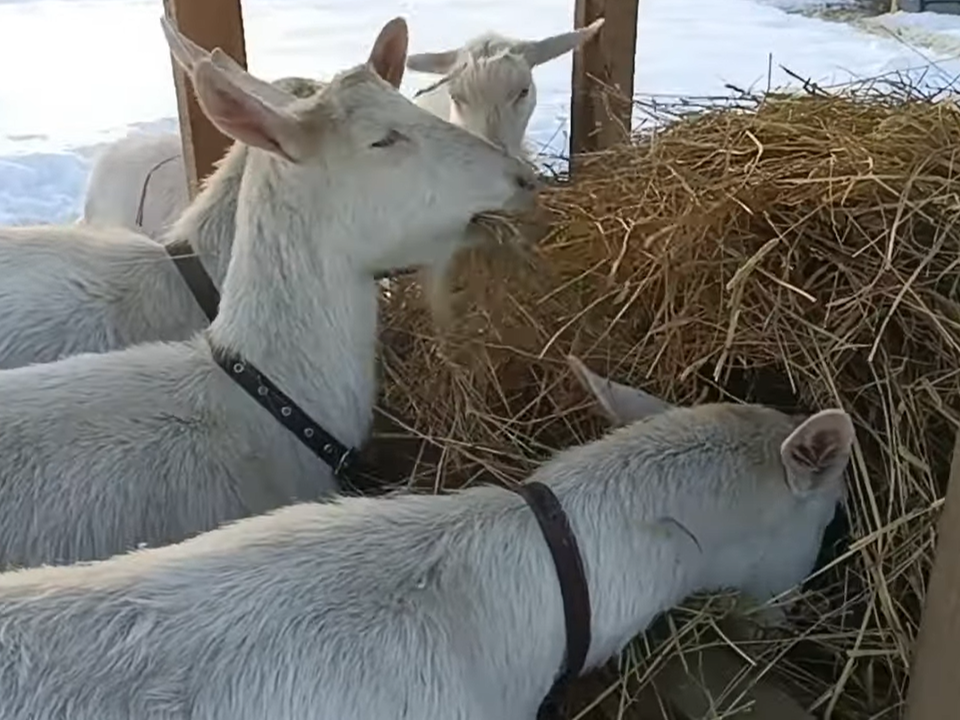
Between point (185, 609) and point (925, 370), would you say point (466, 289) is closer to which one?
point (925, 370)

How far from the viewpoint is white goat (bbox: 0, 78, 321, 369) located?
2.92 m

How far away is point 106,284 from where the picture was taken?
3.00 meters

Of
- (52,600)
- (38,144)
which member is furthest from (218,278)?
(38,144)

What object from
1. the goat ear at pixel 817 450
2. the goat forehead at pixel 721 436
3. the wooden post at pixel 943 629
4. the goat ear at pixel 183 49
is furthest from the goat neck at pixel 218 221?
the wooden post at pixel 943 629

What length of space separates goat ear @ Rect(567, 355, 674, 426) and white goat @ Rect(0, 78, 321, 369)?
1069 millimetres

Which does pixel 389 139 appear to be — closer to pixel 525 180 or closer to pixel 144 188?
pixel 525 180

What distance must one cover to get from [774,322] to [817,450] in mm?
519

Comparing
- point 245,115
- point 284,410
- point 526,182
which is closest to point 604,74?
point 526,182

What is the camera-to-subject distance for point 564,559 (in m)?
1.96

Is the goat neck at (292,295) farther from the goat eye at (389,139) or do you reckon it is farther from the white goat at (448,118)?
the white goat at (448,118)

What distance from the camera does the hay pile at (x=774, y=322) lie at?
232 cm

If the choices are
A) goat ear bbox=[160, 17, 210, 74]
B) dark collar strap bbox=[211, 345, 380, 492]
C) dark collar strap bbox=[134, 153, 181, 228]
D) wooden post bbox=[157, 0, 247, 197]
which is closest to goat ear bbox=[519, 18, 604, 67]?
wooden post bbox=[157, 0, 247, 197]

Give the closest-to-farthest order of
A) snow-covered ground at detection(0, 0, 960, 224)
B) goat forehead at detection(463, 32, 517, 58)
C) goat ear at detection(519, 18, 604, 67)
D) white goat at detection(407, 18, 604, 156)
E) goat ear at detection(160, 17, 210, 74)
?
1. goat ear at detection(160, 17, 210, 74)
2. goat ear at detection(519, 18, 604, 67)
3. white goat at detection(407, 18, 604, 156)
4. goat forehead at detection(463, 32, 517, 58)
5. snow-covered ground at detection(0, 0, 960, 224)

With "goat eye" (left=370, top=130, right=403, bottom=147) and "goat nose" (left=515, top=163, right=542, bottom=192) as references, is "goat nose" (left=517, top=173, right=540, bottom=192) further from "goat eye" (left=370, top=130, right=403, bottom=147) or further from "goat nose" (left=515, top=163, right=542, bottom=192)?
"goat eye" (left=370, top=130, right=403, bottom=147)
